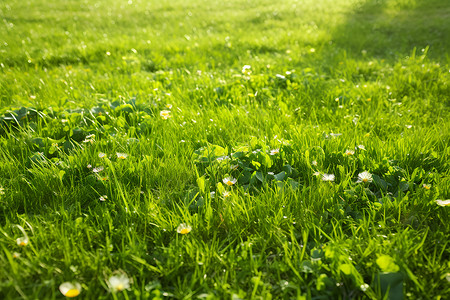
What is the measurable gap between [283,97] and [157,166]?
1809mm

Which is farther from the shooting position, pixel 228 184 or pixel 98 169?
pixel 98 169

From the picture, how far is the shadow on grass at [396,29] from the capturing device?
5.44 metres

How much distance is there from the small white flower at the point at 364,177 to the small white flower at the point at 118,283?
1422 millimetres

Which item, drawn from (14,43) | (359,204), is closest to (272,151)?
(359,204)

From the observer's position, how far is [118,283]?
4.11ft

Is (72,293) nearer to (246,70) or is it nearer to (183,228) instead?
(183,228)

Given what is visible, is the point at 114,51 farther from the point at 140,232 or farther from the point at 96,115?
the point at 140,232

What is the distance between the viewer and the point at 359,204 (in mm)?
1836

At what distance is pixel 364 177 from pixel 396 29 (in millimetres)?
6141

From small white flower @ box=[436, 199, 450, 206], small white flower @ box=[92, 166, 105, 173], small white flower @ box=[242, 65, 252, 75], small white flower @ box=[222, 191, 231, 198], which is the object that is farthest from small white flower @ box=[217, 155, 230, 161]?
small white flower @ box=[242, 65, 252, 75]

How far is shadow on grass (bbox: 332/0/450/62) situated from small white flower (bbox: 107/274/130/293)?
501cm

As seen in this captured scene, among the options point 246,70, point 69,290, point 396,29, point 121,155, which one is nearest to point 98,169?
point 121,155

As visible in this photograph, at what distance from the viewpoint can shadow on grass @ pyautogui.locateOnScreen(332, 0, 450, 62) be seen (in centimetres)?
544

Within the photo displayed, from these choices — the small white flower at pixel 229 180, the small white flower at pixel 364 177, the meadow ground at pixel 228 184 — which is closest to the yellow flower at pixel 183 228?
the meadow ground at pixel 228 184
